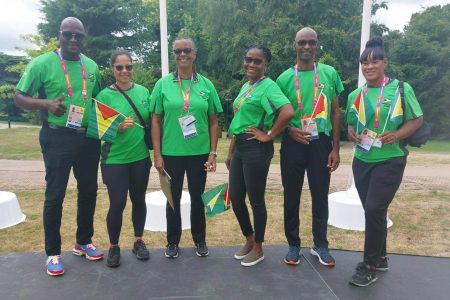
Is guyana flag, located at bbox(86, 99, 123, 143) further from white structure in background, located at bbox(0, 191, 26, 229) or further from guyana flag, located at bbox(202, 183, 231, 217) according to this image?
white structure in background, located at bbox(0, 191, 26, 229)

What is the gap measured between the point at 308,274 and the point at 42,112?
266cm

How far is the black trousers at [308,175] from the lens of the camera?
3.24 m

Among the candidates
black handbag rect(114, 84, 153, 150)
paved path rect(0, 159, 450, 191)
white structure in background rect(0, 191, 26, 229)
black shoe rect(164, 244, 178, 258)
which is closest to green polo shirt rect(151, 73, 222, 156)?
black handbag rect(114, 84, 153, 150)

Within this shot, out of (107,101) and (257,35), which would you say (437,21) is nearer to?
(257,35)

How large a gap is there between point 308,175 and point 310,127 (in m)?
0.48

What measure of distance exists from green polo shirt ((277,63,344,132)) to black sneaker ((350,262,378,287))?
1.20 metres

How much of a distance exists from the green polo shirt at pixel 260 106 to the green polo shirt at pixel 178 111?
0.95 feet

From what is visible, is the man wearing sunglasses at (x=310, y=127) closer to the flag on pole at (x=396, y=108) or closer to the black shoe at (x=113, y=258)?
the flag on pole at (x=396, y=108)

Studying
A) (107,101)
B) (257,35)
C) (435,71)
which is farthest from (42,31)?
(107,101)

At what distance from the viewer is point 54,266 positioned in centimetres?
330

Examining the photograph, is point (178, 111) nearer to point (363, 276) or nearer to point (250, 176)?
point (250, 176)

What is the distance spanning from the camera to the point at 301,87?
316 centimetres

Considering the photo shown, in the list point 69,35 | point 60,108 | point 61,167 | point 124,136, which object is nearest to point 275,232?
point 124,136

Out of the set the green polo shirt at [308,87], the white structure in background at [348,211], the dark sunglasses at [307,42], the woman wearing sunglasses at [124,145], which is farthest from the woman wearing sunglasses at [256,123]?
the white structure in background at [348,211]
